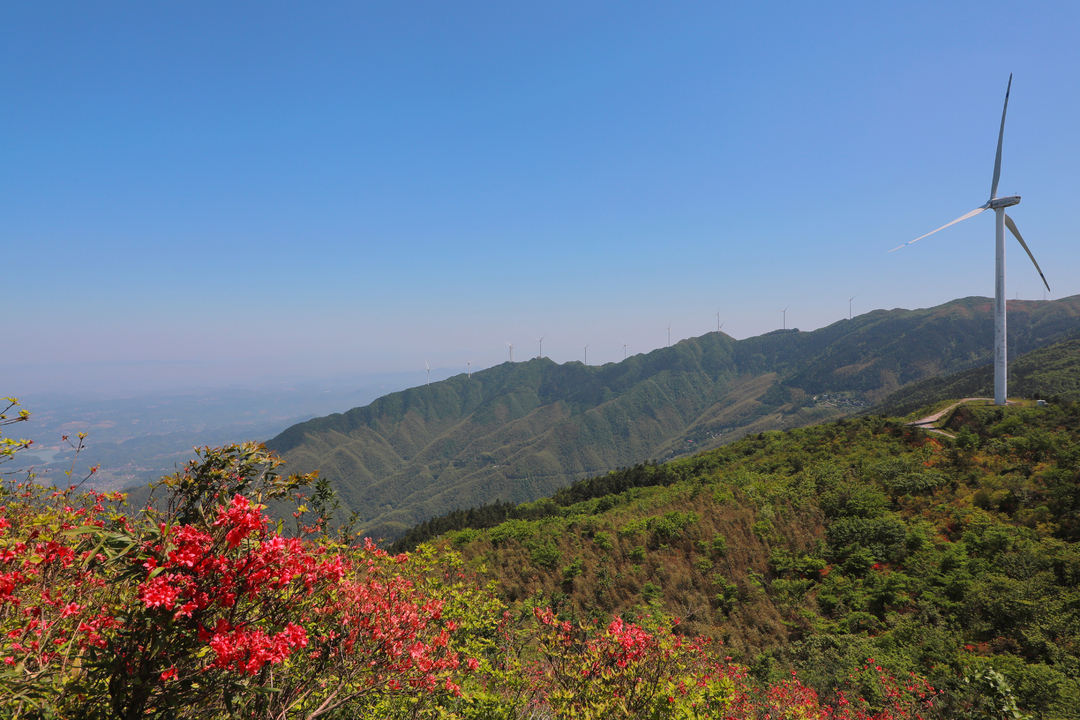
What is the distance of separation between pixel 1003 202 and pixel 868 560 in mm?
32271

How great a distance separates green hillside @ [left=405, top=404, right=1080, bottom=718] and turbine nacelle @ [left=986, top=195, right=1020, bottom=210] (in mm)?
14414

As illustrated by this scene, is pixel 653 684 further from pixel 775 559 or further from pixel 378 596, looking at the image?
pixel 775 559

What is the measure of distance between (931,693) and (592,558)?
11233mm

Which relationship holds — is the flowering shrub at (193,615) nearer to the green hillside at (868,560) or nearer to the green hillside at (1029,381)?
the green hillside at (868,560)

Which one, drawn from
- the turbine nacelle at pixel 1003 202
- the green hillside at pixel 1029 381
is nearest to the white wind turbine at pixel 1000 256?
the turbine nacelle at pixel 1003 202

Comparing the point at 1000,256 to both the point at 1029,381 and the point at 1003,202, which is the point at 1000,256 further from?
the point at 1029,381

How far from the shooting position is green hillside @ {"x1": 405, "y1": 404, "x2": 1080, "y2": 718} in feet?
32.7

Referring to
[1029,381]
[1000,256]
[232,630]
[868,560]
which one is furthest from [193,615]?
[1029,381]

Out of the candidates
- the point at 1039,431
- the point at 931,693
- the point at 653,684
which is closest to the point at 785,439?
the point at 1039,431

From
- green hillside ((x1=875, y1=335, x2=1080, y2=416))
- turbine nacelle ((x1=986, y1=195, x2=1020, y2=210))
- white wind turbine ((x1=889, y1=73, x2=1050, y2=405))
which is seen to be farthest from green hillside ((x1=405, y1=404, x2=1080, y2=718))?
green hillside ((x1=875, y1=335, x2=1080, y2=416))

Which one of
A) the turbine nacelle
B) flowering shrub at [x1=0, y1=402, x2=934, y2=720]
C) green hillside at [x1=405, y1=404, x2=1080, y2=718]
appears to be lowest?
green hillside at [x1=405, y1=404, x2=1080, y2=718]

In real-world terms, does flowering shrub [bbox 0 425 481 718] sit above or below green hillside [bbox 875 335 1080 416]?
above

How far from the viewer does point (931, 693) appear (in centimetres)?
848

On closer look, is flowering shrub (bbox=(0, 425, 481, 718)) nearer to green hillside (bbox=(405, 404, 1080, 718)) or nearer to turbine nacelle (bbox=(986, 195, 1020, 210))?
green hillside (bbox=(405, 404, 1080, 718))
